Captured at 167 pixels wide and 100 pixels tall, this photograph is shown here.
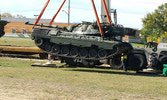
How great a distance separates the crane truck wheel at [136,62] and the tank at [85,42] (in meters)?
0.94

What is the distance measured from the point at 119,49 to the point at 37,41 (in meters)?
6.44

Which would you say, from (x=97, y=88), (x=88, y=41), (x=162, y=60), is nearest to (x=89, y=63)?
(x=88, y=41)

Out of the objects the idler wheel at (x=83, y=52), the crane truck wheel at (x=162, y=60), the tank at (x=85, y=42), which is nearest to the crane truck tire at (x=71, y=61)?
the tank at (x=85, y=42)

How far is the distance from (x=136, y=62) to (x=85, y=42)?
4.19m

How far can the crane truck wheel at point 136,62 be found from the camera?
26.6m

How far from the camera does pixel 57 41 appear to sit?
2659 centimetres

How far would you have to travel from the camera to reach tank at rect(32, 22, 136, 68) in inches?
1000

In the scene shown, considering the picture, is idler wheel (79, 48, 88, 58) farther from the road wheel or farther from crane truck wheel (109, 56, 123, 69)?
crane truck wheel (109, 56, 123, 69)

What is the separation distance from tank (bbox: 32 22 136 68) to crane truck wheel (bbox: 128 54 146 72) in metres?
0.94

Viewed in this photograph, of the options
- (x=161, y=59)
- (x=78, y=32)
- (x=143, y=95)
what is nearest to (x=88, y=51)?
(x=78, y=32)

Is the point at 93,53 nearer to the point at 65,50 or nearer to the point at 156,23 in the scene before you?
the point at 65,50

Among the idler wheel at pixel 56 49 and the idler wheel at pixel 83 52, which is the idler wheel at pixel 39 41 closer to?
the idler wheel at pixel 56 49

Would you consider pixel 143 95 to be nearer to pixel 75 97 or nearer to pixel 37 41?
pixel 75 97

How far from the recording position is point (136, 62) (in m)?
27.0
